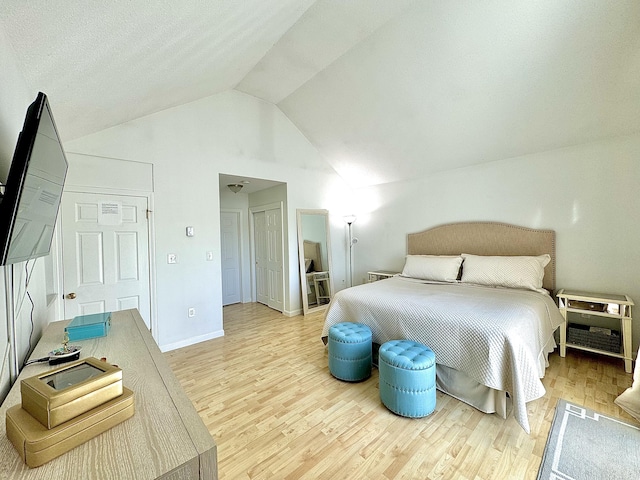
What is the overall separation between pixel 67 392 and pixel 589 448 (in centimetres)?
266

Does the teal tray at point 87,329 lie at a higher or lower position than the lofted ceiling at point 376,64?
lower

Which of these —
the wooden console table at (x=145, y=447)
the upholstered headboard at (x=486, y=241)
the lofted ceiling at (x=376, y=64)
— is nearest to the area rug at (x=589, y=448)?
the upholstered headboard at (x=486, y=241)

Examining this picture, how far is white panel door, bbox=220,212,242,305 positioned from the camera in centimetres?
523

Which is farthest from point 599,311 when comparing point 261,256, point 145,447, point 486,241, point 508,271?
point 261,256

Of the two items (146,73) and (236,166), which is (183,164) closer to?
(236,166)

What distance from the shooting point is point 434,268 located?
3684 mm

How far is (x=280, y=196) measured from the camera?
4516 millimetres

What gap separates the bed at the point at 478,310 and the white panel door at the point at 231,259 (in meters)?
2.88

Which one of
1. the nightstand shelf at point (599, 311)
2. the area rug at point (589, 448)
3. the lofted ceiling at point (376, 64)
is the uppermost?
the lofted ceiling at point (376, 64)

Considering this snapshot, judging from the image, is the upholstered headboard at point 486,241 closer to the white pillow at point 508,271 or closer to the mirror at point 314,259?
the white pillow at point 508,271

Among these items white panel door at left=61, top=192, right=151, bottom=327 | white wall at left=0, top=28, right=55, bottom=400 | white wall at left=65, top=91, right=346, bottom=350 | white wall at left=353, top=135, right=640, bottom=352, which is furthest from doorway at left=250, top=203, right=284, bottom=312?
white wall at left=0, top=28, right=55, bottom=400

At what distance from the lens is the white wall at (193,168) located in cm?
305

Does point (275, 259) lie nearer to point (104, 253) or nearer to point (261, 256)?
point (261, 256)

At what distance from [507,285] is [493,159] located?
5.44 feet
